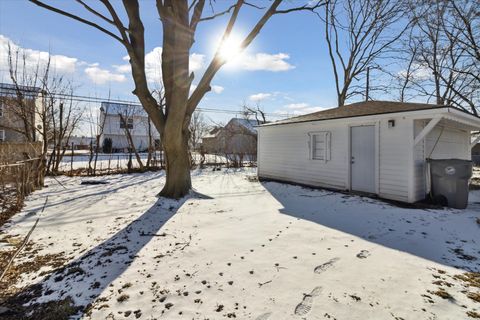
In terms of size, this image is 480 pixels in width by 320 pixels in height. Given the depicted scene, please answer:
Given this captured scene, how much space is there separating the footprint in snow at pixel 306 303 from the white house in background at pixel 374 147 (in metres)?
5.10

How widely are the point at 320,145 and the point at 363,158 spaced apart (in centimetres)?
152

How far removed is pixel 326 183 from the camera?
311 inches

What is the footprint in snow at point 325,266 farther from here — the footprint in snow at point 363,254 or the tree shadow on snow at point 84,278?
the tree shadow on snow at point 84,278

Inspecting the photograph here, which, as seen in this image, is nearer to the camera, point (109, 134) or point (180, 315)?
point (180, 315)

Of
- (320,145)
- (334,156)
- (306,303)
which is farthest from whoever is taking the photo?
(320,145)

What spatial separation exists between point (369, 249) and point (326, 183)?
474cm

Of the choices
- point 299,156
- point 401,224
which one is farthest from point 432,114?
point 299,156

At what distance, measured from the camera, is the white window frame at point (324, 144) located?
779 cm

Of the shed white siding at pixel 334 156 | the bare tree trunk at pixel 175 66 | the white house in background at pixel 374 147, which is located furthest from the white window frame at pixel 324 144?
the bare tree trunk at pixel 175 66

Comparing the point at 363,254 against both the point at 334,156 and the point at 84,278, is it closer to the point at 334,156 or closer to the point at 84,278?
the point at 84,278

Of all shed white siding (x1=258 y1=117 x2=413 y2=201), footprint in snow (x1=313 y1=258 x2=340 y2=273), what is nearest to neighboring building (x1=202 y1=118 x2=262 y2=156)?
shed white siding (x1=258 y1=117 x2=413 y2=201)

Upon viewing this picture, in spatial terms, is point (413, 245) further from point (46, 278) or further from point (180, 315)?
point (46, 278)

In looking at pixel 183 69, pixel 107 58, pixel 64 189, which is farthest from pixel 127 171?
pixel 183 69

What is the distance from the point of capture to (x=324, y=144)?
793 centimetres
